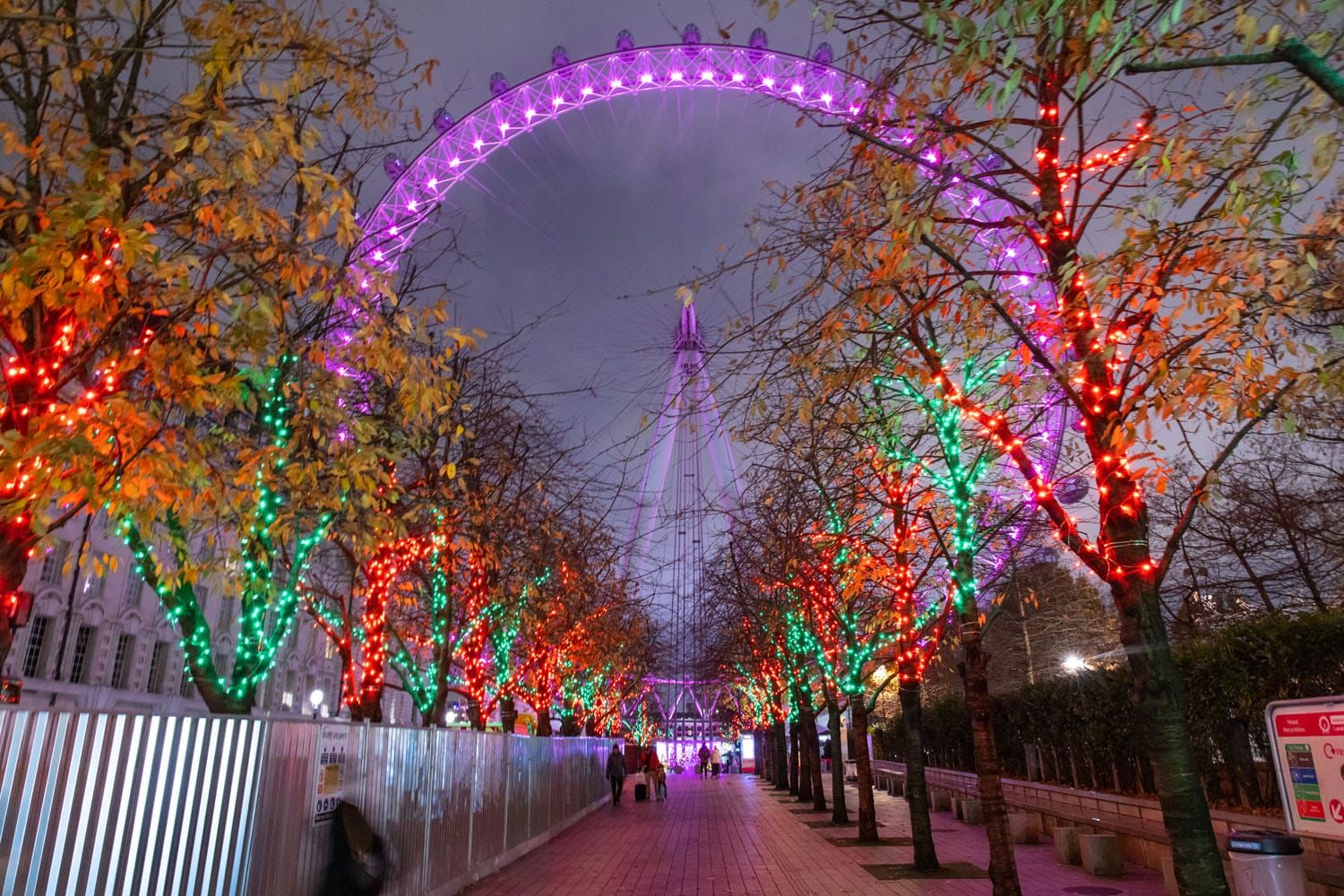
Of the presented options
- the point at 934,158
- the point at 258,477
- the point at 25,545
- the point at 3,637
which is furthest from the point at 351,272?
the point at 934,158

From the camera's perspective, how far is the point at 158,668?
41.8 m

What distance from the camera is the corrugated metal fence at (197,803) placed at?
4703mm

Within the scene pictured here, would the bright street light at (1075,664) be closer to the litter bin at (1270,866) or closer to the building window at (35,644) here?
the litter bin at (1270,866)

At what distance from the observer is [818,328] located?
22.0 ft

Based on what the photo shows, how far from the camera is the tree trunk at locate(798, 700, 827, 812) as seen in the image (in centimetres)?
2493

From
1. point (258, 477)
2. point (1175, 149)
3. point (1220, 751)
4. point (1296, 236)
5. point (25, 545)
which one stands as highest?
point (1175, 149)

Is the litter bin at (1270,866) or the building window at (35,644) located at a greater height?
the building window at (35,644)

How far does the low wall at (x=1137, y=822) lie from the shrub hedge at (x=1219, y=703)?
3.27 ft

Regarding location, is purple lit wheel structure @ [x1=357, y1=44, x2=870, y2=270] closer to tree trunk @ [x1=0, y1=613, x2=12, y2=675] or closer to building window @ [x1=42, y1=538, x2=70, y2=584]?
tree trunk @ [x1=0, y1=613, x2=12, y2=675]

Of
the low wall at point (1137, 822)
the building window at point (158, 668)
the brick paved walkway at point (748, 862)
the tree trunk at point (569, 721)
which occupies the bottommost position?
the brick paved walkway at point (748, 862)

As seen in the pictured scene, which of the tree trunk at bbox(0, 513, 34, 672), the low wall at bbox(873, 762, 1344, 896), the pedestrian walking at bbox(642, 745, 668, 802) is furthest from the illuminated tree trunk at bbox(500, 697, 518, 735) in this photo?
the tree trunk at bbox(0, 513, 34, 672)

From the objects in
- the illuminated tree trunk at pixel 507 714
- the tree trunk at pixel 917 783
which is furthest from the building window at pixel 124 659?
the tree trunk at pixel 917 783

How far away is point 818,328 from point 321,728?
5.87 meters

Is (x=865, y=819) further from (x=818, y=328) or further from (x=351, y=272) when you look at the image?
(x=351, y=272)
